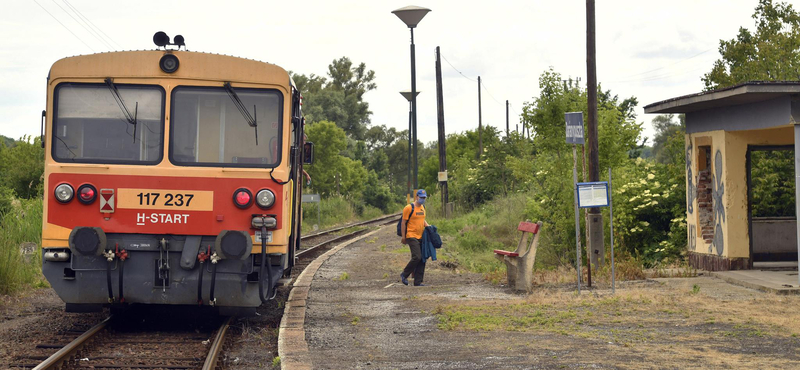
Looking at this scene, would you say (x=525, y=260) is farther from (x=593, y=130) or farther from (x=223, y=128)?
(x=223, y=128)

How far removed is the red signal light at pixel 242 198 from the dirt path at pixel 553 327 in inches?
61.0

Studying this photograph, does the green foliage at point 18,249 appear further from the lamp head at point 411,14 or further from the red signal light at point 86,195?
the lamp head at point 411,14

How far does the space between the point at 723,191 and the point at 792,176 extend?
3.97 meters

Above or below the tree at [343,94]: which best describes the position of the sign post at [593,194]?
below

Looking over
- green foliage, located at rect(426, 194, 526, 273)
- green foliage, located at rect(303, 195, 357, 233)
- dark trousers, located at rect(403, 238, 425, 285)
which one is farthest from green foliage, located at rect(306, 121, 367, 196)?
dark trousers, located at rect(403, 238, 425, 285)

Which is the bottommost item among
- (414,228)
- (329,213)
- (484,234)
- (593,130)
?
(484,234)

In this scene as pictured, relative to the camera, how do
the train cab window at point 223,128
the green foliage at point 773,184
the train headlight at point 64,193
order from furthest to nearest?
the green foliage at point 773,184
the train cab window at point 223,128
the train headlight at point 64,193

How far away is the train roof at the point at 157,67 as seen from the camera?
8898mm

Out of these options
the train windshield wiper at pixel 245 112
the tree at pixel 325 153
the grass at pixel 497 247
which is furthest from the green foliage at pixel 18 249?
the tree at pixel 325 153

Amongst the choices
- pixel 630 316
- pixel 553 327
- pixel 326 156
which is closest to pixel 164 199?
pixel 553 327

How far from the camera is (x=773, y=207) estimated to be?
53.8ft

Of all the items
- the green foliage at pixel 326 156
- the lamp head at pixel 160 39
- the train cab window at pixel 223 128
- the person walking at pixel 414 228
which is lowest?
the person walking at pixel 414 228

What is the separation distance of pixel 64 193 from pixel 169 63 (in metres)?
1.73

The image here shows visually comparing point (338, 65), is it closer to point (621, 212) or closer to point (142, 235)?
point (621, 212)
